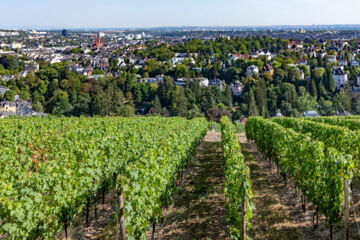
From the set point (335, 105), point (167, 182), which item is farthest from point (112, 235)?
point (335, 105)

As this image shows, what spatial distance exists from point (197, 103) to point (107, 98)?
23.6 meters

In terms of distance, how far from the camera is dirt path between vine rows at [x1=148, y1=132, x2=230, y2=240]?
7.64 meters

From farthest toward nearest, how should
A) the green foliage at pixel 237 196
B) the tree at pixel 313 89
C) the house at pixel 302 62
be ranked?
1. the house at pixel 302 62
2. the tree at pixel 313 89
3. the green foliage at pixel 237 196

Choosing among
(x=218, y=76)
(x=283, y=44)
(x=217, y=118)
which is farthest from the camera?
(x=283, y=44)

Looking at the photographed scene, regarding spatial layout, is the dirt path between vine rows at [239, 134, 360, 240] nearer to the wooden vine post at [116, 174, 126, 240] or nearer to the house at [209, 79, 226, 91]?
the wooden vine post at [116, 174, 126, 240]

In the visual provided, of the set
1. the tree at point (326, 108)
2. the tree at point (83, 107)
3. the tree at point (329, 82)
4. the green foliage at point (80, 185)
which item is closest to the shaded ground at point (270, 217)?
the green foliage at point (80, 185)

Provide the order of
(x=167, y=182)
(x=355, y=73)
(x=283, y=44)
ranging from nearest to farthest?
(x=167, y=182) < (x=355, y=73) < (x=283, y=44)

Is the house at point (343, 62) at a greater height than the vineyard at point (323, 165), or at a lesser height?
greater

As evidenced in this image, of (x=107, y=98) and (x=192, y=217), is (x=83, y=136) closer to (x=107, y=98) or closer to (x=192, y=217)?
(x=192, y=217)

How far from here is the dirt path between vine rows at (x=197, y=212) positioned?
25.1ft

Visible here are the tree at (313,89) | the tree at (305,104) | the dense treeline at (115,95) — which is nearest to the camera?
the dense treeline at (115,95)

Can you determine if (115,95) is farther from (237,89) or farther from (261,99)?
(237,89)

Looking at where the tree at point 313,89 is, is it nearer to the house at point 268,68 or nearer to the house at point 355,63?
the house at point 268,68

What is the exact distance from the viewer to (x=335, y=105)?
73875 millimetres
